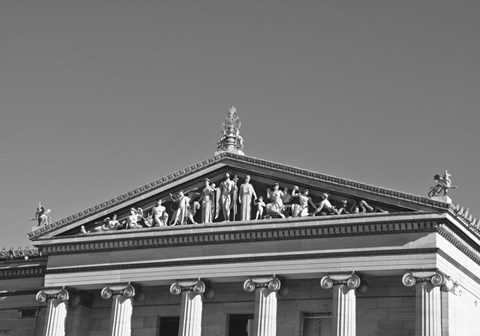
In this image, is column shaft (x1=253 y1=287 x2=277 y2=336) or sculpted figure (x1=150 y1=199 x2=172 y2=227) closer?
→ column shaft (x1=253 y1=287 x2=277 y2=336)

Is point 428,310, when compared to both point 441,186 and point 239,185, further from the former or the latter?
point 239,185

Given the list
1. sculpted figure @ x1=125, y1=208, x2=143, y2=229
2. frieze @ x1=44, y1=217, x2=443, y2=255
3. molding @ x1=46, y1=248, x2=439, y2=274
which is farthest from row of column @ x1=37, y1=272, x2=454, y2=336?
sculpted figure @ x1=125, y1=208, x2=143, y2=229

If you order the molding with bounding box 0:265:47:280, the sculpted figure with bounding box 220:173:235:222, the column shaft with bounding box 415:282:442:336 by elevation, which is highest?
the sculpted figure with bounding box 220:173:235:222

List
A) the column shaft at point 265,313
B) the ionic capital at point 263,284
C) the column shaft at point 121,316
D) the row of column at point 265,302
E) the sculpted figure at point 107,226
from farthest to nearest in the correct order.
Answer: the sculpted figure at point 107,226
the column shaft at point 121,316
the ionic capital at point 263,284
the column shaft at point 265,313
the row of column at point 265,302

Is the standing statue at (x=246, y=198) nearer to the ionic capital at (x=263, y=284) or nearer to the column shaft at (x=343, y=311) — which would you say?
the ionic capital at (x=263, y=284)

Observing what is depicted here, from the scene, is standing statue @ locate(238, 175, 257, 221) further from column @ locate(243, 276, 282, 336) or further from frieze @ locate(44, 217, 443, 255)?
column @ locate(243, 276, 282, 336)

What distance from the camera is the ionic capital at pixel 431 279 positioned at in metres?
38.8

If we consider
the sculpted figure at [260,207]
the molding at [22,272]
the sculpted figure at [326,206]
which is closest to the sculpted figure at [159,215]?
the sculpted figure at [260,207]

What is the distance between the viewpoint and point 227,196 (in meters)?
43.9

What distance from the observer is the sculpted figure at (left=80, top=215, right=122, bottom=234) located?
46097 mm

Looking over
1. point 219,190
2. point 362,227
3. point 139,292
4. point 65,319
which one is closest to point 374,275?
point 362,227

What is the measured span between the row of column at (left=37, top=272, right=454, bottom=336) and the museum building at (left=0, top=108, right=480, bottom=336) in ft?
0.16

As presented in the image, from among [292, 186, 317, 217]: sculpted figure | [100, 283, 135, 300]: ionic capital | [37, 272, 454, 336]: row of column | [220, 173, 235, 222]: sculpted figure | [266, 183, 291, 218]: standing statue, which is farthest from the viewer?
[100, 283, 135, 300]: ionic capital

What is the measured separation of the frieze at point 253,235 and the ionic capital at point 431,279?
5.74 feet
